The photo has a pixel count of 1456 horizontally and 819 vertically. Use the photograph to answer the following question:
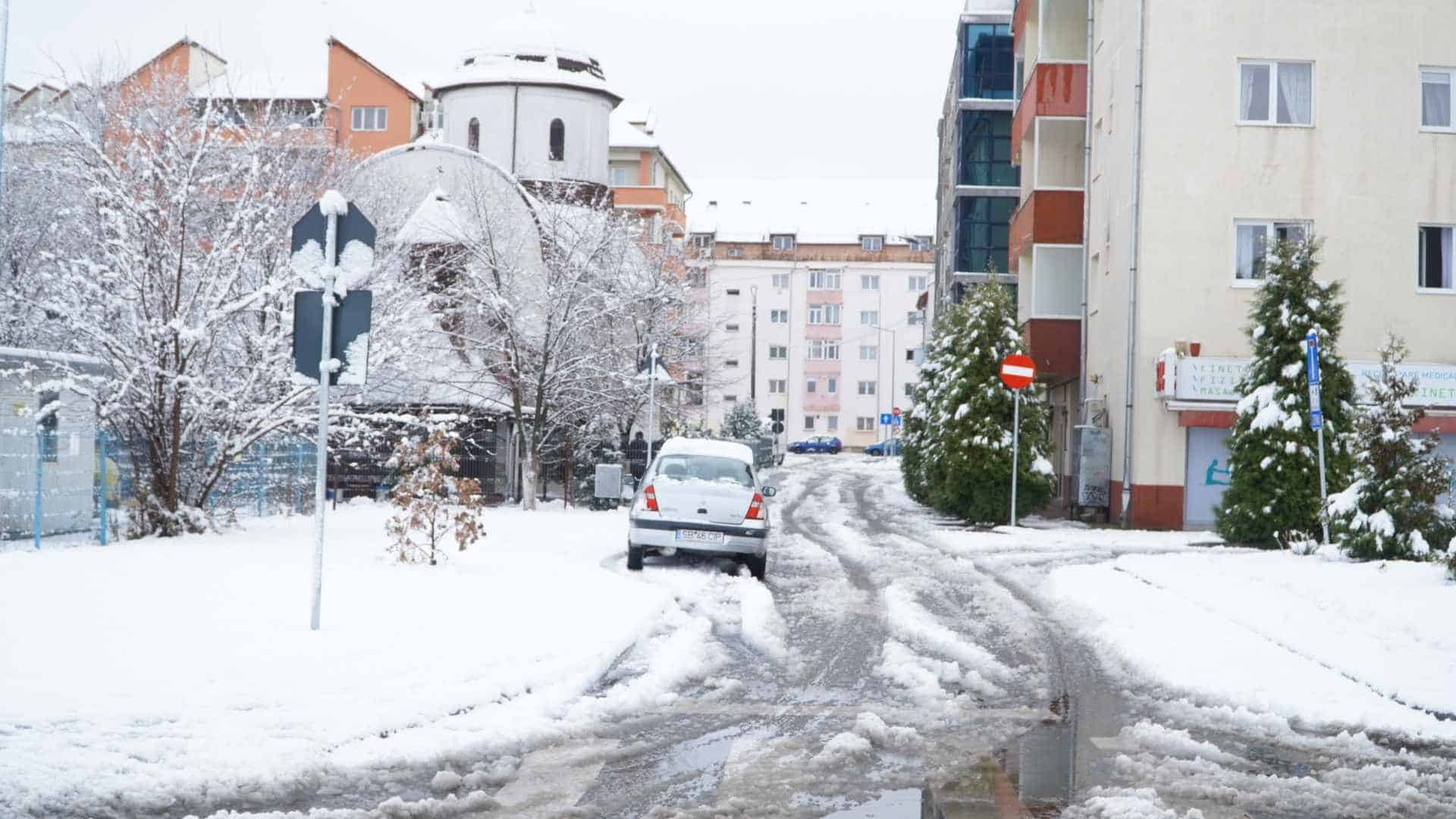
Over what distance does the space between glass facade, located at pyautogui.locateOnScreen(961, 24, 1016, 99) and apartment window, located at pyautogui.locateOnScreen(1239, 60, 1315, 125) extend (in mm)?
23776

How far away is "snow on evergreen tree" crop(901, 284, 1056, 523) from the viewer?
94.6 feet

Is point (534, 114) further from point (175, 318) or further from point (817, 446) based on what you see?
point (175, 318)

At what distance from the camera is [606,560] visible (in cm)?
1897

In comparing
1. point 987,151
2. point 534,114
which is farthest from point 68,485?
point 534,114

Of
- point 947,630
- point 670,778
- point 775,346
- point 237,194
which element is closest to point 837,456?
point 775,346

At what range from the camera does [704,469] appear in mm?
18578

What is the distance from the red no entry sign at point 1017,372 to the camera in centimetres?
2697

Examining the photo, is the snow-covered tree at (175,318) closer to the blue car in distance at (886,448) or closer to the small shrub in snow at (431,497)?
the small shrub in snow at (431,497)

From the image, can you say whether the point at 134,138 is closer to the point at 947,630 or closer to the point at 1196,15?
the point at 947,630

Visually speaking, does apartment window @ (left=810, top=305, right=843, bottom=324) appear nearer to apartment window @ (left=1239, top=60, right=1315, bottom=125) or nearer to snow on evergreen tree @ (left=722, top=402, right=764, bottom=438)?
snow on evergreen tree @ (left=722, top=402, right=764, bottom=438)

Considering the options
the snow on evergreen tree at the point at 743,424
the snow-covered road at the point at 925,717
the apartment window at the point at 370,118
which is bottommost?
the snow-covered road at the point at 925,717

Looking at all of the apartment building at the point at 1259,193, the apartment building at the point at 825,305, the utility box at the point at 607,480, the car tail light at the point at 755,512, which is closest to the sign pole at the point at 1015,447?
the apartment building at the point at 1259,193

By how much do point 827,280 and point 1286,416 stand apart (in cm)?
8680

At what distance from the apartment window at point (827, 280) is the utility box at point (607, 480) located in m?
81.0
